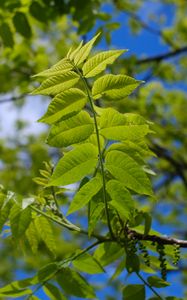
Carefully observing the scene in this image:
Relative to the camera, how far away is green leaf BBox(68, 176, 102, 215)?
1938 millimetres

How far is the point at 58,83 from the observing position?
1933 mm

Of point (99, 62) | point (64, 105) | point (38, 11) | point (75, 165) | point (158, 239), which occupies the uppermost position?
point (38, 11)

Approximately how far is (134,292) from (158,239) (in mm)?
333

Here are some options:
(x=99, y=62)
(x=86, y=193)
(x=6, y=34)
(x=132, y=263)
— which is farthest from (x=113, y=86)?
(x=6, y=34)

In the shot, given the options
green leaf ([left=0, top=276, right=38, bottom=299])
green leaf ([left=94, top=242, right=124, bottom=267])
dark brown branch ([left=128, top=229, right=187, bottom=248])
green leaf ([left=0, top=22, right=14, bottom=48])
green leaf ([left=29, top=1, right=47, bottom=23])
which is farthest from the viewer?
green leaf ([left=29, top=1, right=47, bottom=23])

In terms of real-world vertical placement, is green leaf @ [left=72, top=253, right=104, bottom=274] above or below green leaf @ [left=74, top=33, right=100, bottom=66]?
below

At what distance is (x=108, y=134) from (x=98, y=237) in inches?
22.9

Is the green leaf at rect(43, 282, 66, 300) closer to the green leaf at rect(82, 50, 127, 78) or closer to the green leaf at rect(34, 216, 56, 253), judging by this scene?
the green leaf at rect(34, 216, 56, 253)

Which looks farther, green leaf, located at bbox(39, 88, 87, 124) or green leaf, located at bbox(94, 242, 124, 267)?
green leaf, located at bbox(94, 242, 124, 267)

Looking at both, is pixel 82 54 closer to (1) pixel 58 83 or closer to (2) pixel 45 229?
(1) pixel 58 83

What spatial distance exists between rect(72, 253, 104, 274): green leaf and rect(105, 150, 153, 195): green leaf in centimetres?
62

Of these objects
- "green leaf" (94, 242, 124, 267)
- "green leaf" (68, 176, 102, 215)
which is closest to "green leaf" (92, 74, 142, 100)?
"green leaf" (68, 176, 102, 215)

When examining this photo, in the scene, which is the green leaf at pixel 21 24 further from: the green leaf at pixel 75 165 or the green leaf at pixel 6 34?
the green leaf at pixel 75 165

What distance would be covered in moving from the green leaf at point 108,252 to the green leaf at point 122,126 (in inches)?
30.5
